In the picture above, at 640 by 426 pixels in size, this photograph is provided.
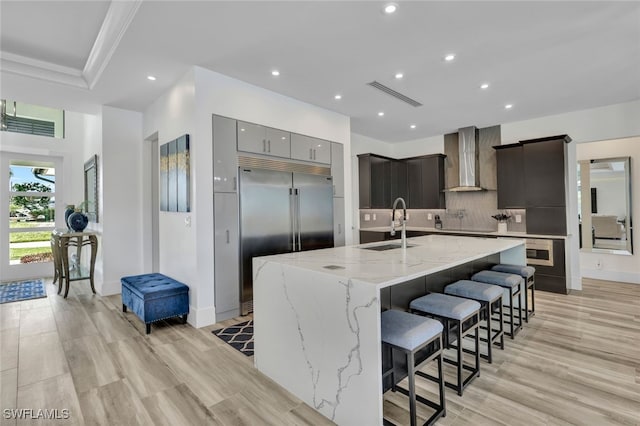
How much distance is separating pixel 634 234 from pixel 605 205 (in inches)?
24.1

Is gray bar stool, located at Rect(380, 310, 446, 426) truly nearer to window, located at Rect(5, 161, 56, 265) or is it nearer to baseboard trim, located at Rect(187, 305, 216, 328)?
baseboard trim, located at Rect(187, 305, 216, 328)

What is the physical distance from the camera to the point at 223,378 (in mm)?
2332

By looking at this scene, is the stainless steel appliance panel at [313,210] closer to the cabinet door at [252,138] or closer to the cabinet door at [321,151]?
the cabinet door at [321,151]

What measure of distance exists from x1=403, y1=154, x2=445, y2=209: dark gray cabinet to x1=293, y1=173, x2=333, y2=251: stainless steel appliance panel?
2721 mm

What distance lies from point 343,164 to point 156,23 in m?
3.11

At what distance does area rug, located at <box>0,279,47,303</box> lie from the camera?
4520mm

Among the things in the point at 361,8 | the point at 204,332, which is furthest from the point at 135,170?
the point at 361,8

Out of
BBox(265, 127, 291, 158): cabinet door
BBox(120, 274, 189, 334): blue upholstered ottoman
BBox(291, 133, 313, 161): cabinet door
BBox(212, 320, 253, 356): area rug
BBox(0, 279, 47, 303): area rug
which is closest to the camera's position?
BBox(212, 320, 253, 356): area rug

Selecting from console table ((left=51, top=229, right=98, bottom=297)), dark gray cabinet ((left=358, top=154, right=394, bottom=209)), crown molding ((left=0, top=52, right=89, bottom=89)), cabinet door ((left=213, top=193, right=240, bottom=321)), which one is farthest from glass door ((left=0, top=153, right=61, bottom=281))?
dark gray cabinet ((left=358, top=154, right=394, bottom=209))

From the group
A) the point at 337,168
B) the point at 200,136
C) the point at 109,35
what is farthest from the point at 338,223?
the point at 109,35

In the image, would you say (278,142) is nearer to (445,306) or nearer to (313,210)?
(313,210)

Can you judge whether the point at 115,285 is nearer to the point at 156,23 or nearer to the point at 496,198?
the point at 156,23

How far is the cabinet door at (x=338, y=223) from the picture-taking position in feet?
15.9

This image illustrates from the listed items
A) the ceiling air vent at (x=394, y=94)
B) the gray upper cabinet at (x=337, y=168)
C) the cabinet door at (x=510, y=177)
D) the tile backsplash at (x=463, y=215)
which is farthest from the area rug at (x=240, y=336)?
the cabinet door at (x=510, y=177)
